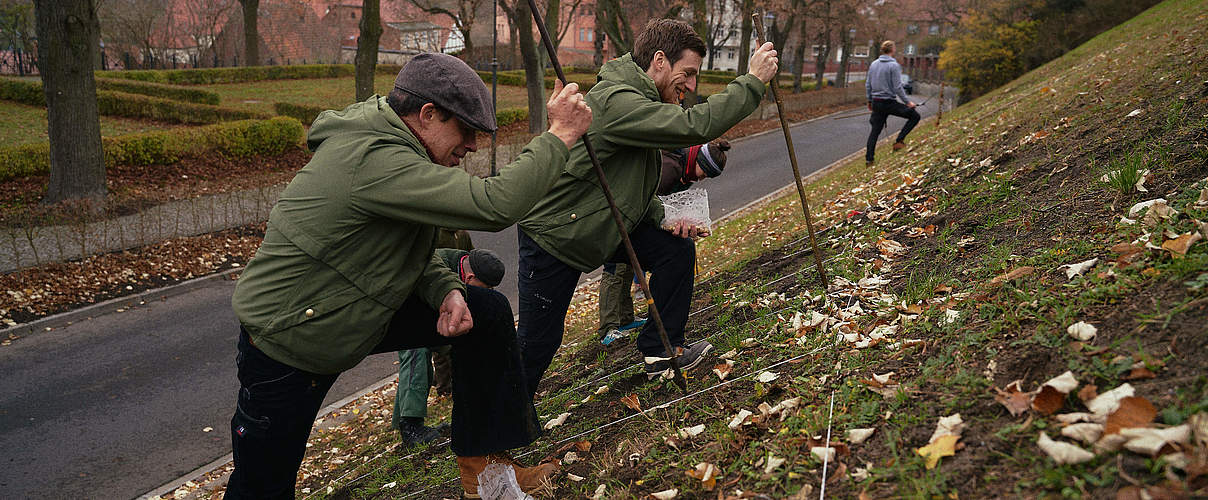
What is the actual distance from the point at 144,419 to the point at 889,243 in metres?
6.22

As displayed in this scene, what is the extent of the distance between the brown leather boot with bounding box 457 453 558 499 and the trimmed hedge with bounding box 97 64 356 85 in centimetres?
3415

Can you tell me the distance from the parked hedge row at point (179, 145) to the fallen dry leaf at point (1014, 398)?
16.8 m

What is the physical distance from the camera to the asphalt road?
5.86m

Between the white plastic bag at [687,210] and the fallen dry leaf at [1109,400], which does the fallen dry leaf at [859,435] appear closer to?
the fallen dry leaf at [1109,400]

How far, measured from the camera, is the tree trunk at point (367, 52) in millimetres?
16781

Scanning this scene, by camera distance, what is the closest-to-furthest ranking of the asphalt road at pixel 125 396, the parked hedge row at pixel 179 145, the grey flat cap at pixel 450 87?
the grey flat cap at pixel 450 87, the asphalt road at pixel 125 396, the parked hedge row at pixel 179 145

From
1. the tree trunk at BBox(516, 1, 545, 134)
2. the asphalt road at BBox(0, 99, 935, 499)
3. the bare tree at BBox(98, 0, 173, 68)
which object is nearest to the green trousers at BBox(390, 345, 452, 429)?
the asphalt road at BBox(0, 99, 935, 499)

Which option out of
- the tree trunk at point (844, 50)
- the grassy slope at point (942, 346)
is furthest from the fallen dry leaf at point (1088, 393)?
the tree trunk at point (844, 50)

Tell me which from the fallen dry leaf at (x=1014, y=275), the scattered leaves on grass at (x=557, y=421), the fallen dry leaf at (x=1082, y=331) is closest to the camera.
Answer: the fallen dry leaf at (x=1082, y=331)

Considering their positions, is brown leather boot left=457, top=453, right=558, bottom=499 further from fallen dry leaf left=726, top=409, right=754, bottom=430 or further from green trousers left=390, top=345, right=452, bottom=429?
green trousers left=390, top=345, right=452, bottom=429

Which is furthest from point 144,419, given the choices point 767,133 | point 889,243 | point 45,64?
point 767,133

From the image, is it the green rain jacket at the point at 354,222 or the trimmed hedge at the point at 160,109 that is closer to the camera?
the green rain jacket at the point at 354,222

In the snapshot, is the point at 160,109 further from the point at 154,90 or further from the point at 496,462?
the point at 496,462

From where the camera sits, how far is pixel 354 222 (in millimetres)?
2816
